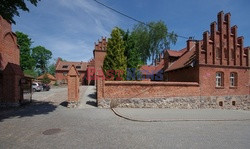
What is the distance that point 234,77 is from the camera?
Result: 54.4 ft

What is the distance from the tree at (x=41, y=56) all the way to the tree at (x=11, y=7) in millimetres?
61585

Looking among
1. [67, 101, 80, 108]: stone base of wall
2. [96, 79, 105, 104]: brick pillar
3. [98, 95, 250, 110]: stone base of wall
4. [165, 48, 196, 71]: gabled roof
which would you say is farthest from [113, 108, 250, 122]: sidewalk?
[165, 48, 196, 71]: gabled roof

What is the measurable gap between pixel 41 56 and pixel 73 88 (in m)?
62.1

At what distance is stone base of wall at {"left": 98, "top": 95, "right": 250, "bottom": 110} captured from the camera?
37.7ft

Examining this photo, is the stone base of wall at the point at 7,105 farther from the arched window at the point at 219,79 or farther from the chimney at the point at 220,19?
the chimney at the point at 220,19

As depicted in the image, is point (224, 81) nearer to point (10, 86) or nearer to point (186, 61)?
point (186, 61)

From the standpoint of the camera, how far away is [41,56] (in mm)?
62656

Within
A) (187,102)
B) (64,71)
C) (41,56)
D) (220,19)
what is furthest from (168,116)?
(41,56)

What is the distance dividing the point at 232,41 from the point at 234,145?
617 inches

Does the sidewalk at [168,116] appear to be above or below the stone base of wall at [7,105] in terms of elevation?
below

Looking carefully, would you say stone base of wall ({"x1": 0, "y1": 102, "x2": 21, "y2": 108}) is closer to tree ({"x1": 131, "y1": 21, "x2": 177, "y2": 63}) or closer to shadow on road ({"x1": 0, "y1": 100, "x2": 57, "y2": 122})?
shadow on road ({"x1": 0, "y1": 100, "x2": 57, "y2": 122})

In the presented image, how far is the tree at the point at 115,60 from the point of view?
15.2 meters

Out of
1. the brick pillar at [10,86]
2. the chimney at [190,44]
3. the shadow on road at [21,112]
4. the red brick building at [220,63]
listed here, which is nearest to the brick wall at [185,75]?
the red brick building at [220,63]

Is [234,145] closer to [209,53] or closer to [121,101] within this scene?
[121,101]
